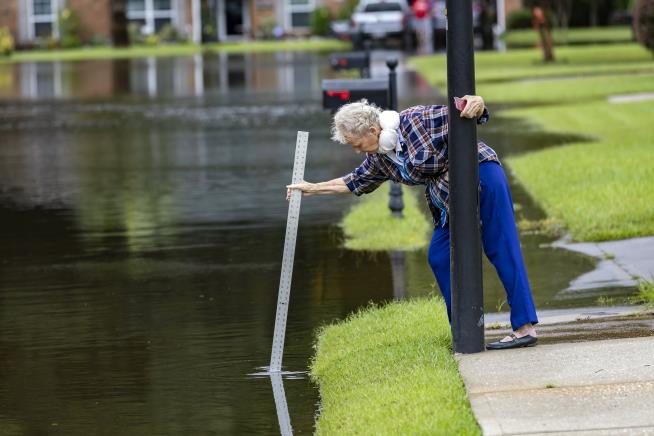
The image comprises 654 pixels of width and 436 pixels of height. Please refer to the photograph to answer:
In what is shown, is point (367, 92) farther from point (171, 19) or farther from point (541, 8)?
point (171, 19)

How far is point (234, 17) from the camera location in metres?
74.4

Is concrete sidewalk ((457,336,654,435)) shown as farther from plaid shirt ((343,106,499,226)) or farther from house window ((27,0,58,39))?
house window ((27,0,58,39))

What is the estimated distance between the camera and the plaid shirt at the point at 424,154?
24.2ft

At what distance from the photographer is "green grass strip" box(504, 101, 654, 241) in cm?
1262

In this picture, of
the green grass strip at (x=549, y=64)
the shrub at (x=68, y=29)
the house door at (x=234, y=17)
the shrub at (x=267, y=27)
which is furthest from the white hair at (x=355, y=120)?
the house door at (x=234, y=17)

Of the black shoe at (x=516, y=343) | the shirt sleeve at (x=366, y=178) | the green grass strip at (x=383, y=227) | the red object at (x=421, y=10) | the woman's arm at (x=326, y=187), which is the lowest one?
the green grass strip at (x=383, y=227)

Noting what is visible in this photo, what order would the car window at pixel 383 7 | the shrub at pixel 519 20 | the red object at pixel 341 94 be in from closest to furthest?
the red object at pixel 341 94 < the car window at pixel 383 7 < the shrub at pixel 519 20

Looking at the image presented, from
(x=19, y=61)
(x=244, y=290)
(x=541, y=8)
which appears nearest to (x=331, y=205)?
(x=244, y=290)

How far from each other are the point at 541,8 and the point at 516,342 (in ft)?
99.5

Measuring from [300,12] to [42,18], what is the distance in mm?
12672

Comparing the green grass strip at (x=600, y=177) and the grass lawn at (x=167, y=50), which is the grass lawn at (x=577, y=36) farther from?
the green grass strip at (x=600, y=177)

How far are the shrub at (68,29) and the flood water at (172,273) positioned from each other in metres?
43.9

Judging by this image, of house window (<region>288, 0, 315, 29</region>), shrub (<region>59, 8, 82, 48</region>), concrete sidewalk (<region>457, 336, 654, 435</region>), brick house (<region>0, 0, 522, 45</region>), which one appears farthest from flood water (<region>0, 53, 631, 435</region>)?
house window (<region>288, 0, 315, 29</region>)

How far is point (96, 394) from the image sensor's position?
7.89m
